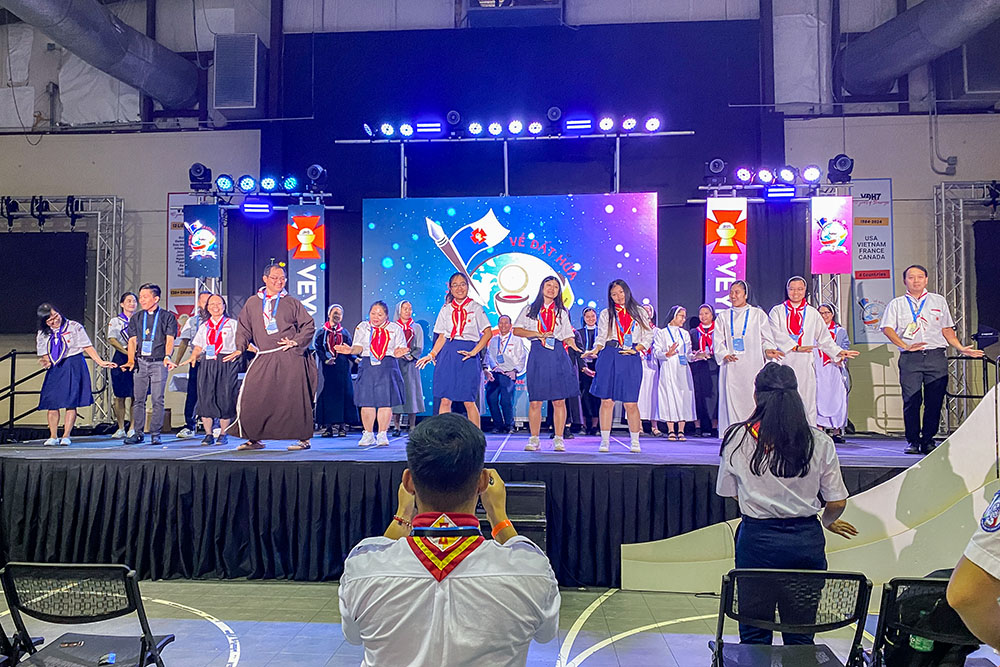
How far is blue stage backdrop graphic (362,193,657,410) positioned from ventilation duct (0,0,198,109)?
3.32 metres

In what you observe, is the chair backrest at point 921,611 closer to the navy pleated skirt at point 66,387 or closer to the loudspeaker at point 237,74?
the navy pleated skirt at point 66,387

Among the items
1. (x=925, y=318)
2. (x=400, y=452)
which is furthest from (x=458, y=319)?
(x=925, y=318)

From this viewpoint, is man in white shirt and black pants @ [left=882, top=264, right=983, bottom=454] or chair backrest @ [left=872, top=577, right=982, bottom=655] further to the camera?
man in white shirt and black pants @ [left=882, top=264, right=983, bottom=454]

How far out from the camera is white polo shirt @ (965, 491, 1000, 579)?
1068 mm

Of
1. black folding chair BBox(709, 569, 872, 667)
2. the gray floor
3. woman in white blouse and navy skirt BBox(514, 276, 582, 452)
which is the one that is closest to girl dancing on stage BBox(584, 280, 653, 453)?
woman in white blouse and navy skirt BBox(514, 276, 582, 452)

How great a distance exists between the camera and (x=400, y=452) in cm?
574

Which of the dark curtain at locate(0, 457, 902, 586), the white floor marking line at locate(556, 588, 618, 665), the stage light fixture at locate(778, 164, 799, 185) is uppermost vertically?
the stage light fixture at locate(778, 164, 799, 185)

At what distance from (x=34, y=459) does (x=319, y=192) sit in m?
5.15

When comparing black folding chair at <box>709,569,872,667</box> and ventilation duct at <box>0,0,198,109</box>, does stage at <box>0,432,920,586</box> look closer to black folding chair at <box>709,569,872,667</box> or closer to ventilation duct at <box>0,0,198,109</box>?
black folding chair at <box>709,569,872,667</box>

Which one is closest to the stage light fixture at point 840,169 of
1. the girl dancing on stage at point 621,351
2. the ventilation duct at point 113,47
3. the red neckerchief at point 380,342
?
the girl dancing on stage at point 621,351

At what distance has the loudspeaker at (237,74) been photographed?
9.74 metres

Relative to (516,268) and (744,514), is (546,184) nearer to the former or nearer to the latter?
(516,268)

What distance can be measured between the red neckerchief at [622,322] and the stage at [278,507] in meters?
1.39

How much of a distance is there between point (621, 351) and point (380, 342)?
7.35 feet
